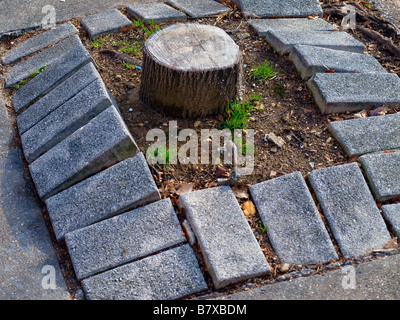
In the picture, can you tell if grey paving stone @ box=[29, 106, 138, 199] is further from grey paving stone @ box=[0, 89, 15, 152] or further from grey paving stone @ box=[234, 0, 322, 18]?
grey paving stone @ box=[234, 0, 322, 18]

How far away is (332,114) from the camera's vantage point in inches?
122

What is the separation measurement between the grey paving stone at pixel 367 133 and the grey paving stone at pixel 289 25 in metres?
1.37

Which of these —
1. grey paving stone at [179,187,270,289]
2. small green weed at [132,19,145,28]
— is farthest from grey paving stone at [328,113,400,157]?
small green weed at [132,19,145,28]

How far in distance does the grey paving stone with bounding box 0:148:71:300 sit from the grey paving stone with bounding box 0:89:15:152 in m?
0.20

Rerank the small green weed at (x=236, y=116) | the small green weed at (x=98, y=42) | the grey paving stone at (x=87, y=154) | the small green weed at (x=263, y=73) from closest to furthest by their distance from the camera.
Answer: the grey paving stone at (x=87, y=154) → the small green weed at (x=236, y=116) → the small green weed at (x=263, y=73) → the small green weed at (x=98, y=42)

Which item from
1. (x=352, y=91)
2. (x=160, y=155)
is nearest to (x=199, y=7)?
(x=352, y=91)

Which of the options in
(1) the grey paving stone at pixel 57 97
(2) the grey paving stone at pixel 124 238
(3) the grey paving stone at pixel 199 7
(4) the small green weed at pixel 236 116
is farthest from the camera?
(3) the grey paving stone at pixel 199 7

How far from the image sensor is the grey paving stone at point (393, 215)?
98.9 inches

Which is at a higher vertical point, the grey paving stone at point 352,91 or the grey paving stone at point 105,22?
the grey paving stone at point 352,91

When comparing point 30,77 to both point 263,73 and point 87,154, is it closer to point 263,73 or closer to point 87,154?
point 87,154

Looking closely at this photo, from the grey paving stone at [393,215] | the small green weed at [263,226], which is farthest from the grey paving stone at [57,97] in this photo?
the grey paving stone at [393,215]

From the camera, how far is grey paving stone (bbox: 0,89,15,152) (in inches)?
121

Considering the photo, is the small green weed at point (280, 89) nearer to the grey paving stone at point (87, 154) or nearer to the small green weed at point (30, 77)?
the grey paving stone at point (87, 154)
